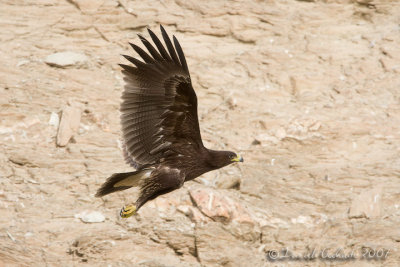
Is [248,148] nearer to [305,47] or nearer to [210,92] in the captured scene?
[210,92]

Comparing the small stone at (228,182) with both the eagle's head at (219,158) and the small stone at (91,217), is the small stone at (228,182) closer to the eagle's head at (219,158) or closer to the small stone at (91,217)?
the eagle's head at (219,158)

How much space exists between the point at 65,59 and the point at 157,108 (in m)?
3.64

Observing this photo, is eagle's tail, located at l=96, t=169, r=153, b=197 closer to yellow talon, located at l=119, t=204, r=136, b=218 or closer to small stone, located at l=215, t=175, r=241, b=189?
yellow talon, located at l=119, t=204, r=136, b=218

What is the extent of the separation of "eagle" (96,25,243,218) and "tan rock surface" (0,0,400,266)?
1167mm

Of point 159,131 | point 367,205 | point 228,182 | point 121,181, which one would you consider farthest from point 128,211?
point 367,205

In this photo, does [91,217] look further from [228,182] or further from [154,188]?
[228,182]

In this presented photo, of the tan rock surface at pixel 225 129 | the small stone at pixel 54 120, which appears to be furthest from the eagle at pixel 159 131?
the small stone at pixel 54 120

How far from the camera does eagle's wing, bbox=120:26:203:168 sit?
27.5ft

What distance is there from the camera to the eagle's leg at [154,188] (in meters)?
8.72

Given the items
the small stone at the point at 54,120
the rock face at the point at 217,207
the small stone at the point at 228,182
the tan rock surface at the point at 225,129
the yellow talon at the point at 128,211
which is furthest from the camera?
the small stone at the point at 54,120

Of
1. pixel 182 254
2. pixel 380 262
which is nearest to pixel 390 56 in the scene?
pixel 380 262

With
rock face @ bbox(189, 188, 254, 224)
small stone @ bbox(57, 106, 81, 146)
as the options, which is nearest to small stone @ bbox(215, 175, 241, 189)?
rock face @ bbox(189, 188, 254, 224)

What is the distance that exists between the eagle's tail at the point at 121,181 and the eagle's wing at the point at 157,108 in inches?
7.1

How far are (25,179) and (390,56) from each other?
6.47m
